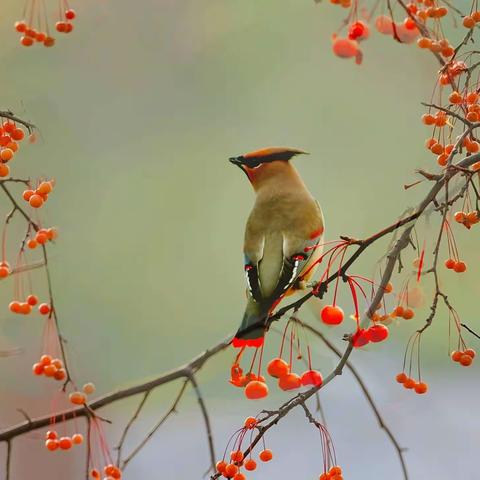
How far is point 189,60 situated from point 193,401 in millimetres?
687

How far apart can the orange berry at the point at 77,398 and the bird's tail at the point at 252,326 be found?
31 centimetres

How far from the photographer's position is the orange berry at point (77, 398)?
160cm

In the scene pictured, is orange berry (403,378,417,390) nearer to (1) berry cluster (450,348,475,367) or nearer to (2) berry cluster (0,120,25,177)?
(1) berry cluster (450,348,475,367)

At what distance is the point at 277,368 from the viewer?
143 centimetres

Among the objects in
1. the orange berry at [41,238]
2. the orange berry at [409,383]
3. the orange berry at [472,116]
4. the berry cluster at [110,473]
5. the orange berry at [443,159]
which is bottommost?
the berry cluster at [110,473]

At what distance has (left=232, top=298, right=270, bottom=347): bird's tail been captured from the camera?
5.12ft

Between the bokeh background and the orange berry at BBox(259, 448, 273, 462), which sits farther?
the bokeh background

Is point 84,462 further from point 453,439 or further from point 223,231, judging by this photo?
point 453,439

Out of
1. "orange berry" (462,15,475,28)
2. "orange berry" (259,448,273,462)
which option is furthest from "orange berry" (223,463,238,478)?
"orange berry" (462,15,475,28)

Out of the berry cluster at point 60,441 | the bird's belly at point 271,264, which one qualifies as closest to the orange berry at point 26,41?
the bird's belly at point 271,264

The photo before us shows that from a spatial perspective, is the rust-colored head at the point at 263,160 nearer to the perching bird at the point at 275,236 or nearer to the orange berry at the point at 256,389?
the perching bird at the point at 275,236

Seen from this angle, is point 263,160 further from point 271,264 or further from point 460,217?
point 460,217

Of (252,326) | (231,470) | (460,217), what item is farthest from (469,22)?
(231,470)

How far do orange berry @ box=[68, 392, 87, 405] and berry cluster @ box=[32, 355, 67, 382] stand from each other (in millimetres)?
57
